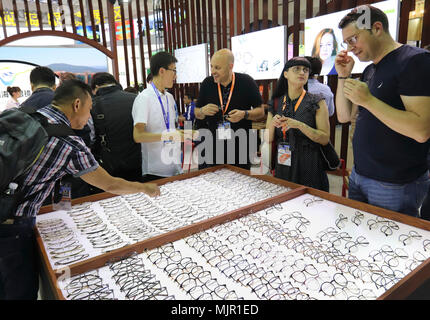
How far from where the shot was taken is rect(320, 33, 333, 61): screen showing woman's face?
4.01 meters

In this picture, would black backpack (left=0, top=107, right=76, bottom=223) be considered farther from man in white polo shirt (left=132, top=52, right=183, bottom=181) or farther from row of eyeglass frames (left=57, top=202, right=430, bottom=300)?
man in white polo shirt (left=132, top=52, right=183, bottom=181)

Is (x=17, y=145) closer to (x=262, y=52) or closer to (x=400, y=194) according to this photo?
(x=400, y=194)

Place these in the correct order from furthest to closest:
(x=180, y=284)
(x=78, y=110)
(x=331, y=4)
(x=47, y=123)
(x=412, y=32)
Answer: (x=331, y=4), (x=412, y=32), (x=78, y=110), (x=47, y=123), (x=180, y=284)

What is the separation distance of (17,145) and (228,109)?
1922 millimetres

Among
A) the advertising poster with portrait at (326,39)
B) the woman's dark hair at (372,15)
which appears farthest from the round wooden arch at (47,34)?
the woman's dark hair at (372,15)

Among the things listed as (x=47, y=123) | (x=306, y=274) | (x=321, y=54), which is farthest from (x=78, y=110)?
(x=321, y=54)

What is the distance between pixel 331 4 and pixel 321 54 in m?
0.68

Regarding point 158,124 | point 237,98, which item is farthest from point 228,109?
point 158,124

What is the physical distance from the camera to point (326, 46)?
4.07 m

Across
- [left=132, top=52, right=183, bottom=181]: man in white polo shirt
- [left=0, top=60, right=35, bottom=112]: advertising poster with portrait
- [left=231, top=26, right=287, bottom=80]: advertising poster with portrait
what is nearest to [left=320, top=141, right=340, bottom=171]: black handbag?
[left=132, top=52, right=183, bottom=181]: man in white polo shirt

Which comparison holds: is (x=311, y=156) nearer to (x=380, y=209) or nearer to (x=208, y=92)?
(x=380, y=209)

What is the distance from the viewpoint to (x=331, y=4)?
13.6ft

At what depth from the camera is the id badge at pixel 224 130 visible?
8.75 feet

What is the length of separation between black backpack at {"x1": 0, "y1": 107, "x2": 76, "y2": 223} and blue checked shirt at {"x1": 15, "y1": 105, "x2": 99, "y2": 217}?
0.04 metres
